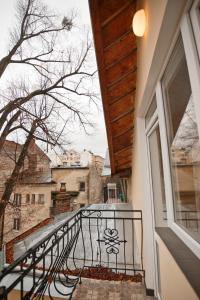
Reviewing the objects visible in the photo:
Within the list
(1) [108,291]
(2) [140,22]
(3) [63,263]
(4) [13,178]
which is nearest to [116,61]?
(2) [140,22]

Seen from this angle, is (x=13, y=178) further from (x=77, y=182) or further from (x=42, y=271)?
(x=77, y=182)

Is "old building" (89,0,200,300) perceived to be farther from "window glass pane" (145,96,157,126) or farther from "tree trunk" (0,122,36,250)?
"tree trunk" (0,122,36,250)

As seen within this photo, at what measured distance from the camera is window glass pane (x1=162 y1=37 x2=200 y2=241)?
1.32m

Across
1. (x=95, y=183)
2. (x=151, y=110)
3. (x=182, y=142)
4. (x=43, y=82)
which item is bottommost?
(x=182, y=142)

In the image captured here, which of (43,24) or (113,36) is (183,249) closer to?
(113,36)

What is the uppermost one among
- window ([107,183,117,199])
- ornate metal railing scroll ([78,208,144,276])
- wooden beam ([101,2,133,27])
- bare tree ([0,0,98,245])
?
bare tree ([0,0,98,245])

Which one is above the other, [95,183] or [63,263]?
[95,183]

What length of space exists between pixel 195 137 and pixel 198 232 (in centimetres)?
59

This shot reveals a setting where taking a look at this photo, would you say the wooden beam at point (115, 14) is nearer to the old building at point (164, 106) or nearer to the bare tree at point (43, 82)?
the old building at point (164, 106)

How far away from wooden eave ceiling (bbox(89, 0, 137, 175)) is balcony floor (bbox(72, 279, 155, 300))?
242cm

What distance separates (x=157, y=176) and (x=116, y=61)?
5.42 ft

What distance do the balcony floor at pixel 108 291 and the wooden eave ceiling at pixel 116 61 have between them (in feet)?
7.94

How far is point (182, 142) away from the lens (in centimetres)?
153

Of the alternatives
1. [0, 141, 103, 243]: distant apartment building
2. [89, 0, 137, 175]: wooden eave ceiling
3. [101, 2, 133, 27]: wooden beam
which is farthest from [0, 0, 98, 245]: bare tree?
[101, 2, 133, 27]: wooden beam
